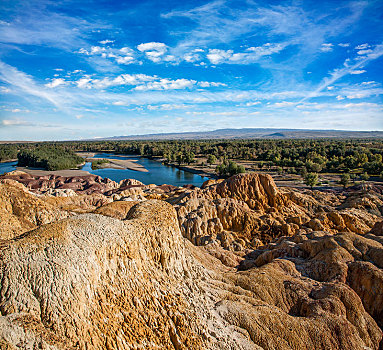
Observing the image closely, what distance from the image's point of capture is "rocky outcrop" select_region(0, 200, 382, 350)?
23.1 ft

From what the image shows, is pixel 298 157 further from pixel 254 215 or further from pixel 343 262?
pixel 343 262

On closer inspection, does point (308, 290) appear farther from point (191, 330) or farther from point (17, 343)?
point (17, 343)

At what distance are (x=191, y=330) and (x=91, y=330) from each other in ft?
14.3

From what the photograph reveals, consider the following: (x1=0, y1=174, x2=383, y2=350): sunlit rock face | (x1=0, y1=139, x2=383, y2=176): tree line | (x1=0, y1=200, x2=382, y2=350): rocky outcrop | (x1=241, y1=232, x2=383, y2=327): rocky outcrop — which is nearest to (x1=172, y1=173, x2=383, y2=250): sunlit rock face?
(x1=0, y1=174, x2=383, y2=350): sunlit rock face

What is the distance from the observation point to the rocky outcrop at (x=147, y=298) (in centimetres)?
705

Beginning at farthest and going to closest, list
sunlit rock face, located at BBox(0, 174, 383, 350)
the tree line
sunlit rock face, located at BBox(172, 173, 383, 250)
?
the tree line
sunlit rock face, located at BBox(172, 173, 383, 250)
sunlit rock face, located at BBox(0, 174, 383, 350)

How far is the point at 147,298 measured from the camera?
9.88 m

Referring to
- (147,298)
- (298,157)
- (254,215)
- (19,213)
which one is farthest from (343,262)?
(298,157)

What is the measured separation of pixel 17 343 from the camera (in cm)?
609

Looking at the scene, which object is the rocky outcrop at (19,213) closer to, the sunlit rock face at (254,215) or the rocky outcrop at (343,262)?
the sunlit rock face at (254,215)

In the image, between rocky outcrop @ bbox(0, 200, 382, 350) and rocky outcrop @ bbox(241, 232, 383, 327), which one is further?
rocky outcrop @ bbox(241, 232, 383, 327)

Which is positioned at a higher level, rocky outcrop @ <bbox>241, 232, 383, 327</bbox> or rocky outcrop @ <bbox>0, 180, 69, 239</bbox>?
rocky outcrop @ <bbox>0, 180, 69, 239</bbox>

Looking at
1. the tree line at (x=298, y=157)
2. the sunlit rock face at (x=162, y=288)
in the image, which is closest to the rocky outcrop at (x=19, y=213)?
the sunlit rock face at (x=162, y=288)

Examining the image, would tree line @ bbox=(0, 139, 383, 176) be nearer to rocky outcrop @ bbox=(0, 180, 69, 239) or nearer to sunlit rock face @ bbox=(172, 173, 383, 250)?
A: sunlit rock face @ bbox=(172, 173, 383, 250)
